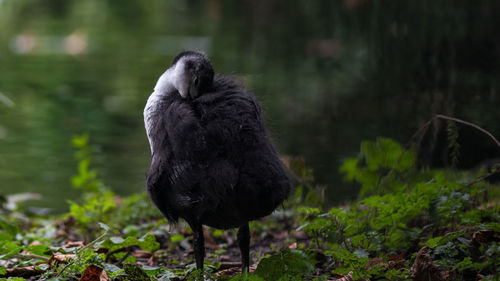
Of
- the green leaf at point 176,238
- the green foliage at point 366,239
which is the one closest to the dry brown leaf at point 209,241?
the green foliage at point 366,239

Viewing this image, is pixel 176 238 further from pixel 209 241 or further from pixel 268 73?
pixel 268 73

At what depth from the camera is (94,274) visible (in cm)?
340

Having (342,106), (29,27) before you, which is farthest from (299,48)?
(29,27)

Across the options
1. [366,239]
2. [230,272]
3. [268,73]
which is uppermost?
[268,73]

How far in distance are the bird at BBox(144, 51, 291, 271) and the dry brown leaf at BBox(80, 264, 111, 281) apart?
44 cm

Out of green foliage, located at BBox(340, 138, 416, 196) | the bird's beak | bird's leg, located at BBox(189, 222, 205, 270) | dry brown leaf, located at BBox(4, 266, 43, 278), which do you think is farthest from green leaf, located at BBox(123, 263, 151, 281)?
green foliage, located at BBox(340, 138, 416, 196)

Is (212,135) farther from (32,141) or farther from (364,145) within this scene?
(32,141)

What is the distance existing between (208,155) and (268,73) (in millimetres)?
6568

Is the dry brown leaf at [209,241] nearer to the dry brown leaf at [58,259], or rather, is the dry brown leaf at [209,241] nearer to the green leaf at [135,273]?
the dry brown leaf at [58,259]

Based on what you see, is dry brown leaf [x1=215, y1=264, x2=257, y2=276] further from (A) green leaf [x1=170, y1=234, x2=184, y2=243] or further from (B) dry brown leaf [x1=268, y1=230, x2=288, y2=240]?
(B) dry brown leaf [x1=268, y1=230, x2=288, y2=240]

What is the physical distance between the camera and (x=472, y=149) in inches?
209

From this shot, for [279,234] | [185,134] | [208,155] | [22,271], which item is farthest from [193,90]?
[279,234]

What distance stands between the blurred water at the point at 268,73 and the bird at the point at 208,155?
0.60 metres

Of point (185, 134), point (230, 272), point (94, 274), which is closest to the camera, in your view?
point (185, 134)
